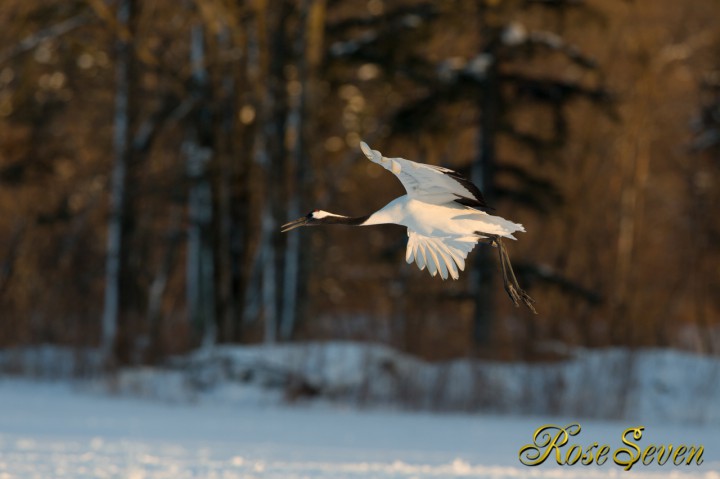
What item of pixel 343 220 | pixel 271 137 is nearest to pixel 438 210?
pixel 343 220

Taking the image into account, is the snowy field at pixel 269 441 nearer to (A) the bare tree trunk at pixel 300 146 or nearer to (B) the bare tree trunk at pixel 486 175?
(A) the bare tree trunk at pixel 300 146

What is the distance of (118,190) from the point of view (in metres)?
17.6

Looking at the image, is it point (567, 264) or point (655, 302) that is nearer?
point (567, 264)

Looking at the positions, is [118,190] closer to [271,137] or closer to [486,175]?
[271,137]

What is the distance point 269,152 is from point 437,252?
12002 millimetres

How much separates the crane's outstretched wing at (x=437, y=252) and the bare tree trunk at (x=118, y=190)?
1265 centimetres

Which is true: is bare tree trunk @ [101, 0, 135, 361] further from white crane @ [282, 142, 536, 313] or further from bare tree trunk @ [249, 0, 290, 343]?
white crane @ [282, 142, 536, 313]

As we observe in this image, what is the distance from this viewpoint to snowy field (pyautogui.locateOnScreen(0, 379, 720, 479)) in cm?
923

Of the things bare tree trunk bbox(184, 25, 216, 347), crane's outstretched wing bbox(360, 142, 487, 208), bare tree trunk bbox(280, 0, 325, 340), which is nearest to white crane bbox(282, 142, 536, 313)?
crane's outstretched wing bbox(360, 142, 487, 208)

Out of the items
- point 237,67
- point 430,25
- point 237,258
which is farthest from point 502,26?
point 237,258

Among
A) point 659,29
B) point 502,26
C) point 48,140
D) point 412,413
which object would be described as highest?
point 659,29

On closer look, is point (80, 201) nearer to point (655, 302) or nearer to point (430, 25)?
point (430, 25)

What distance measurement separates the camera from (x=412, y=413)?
1427cm

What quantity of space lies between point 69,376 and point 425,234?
13.2 metres
